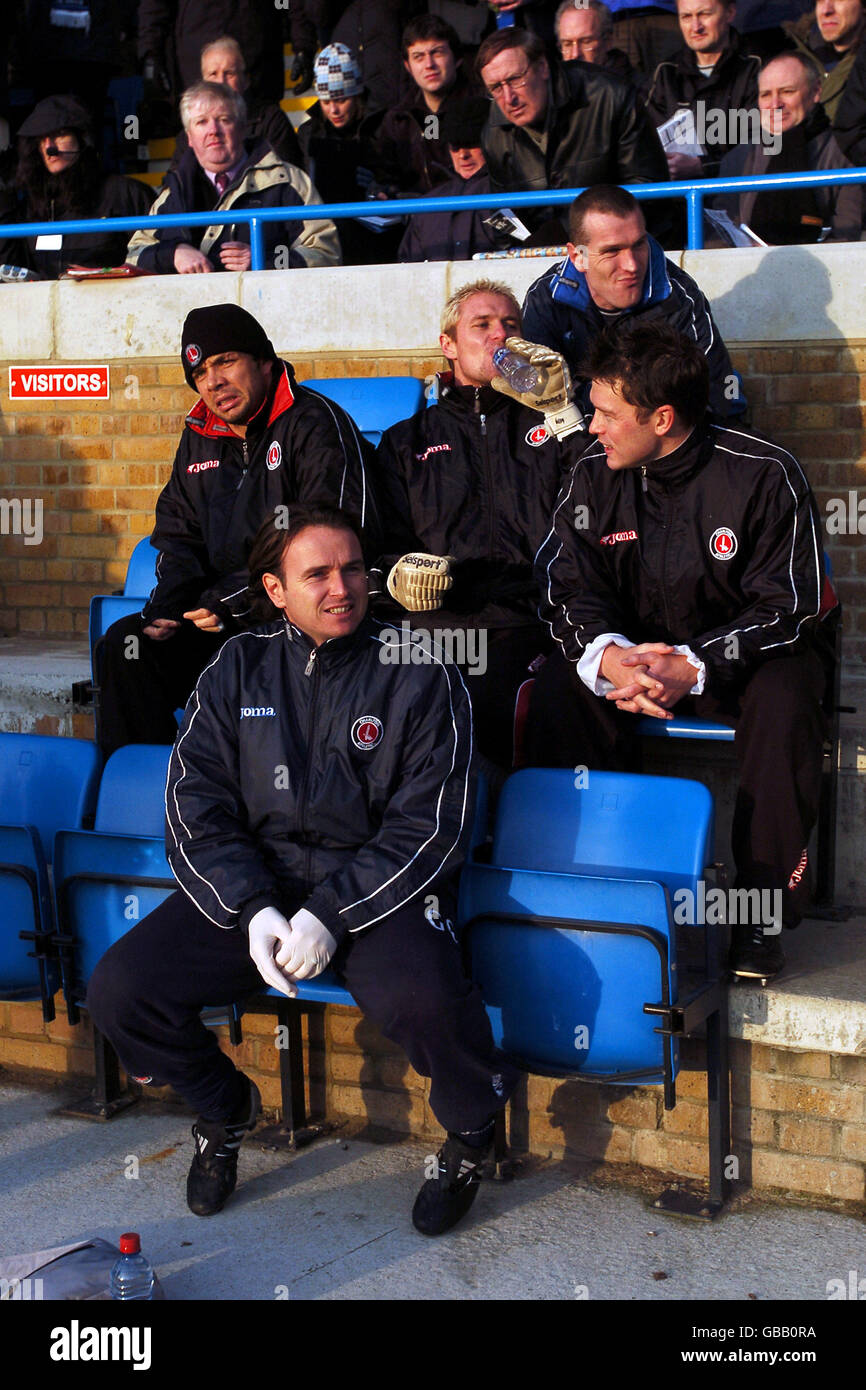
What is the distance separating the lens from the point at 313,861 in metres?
3.03

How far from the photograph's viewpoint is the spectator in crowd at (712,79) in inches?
221

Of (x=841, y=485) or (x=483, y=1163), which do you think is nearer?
(x=483, y=1163)

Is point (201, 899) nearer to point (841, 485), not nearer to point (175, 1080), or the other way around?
point (175, 1080)

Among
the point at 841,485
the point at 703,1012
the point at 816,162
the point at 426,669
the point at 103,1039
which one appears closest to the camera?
the point at 703,1012

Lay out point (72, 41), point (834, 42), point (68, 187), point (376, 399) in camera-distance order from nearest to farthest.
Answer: point (376, 399) → point (834, 42) → point (68, 187) → point (72, 41)

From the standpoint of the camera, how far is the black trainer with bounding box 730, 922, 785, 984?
119 inches

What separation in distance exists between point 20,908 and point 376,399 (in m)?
2.29

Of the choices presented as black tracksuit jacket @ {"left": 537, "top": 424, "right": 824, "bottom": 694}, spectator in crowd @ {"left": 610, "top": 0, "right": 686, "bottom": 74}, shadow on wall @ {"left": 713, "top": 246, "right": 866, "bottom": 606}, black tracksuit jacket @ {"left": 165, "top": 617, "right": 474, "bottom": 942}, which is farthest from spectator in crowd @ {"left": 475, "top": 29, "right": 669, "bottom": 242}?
black tracksuit jacket @ {"left": 165, "top": 617, "right": 474, "bottom": 942}

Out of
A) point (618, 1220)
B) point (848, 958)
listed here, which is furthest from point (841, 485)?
point (618, 1220)

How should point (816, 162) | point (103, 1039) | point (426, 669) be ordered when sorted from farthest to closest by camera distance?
point (816, 162) < point (103, 1039) < point (426, 669)

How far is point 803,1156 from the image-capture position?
297 cm

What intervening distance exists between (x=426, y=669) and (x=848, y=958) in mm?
1130

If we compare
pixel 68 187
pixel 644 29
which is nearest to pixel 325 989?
pixel 68 187

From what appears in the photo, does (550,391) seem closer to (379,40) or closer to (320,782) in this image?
(320,782)
